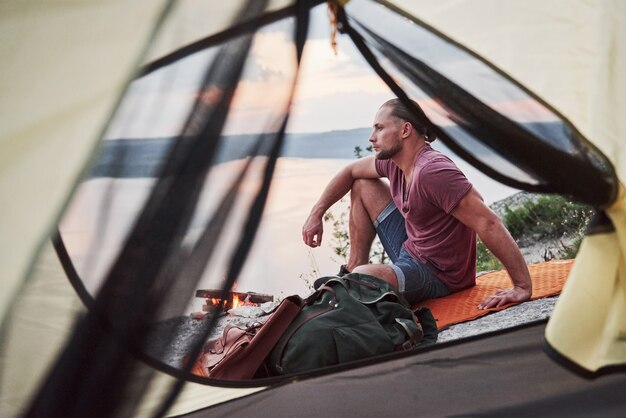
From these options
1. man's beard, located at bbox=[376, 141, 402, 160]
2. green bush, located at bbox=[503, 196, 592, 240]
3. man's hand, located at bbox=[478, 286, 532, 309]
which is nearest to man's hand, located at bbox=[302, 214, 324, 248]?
man's beard, located at bbox=[376, 141, 402, 160]

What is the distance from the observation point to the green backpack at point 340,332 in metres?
2.42

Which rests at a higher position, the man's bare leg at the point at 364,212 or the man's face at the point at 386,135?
the man's face at the point at 386,135

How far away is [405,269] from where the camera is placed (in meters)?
3.04

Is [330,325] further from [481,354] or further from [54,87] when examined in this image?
[54,87]

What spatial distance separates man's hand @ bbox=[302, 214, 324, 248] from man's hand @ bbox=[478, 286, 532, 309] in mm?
659

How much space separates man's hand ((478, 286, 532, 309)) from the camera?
278 centimetres

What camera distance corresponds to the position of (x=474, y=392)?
6.93 feet

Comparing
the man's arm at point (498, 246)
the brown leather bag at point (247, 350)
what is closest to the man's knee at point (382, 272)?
the man's arm at point (498, 246)

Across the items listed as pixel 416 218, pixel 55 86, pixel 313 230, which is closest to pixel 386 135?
pixel 416 218

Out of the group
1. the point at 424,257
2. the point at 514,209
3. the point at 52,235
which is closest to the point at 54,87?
the point at 52,235

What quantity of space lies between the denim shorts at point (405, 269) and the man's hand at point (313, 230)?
300 millimetres

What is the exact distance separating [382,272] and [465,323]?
396mm

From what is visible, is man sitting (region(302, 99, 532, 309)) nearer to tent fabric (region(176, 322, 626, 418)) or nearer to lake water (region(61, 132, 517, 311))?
lake water (region(61, 132, 517, 311))

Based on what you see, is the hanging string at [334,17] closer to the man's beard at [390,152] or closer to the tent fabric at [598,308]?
the tent fabric at [598,308]
